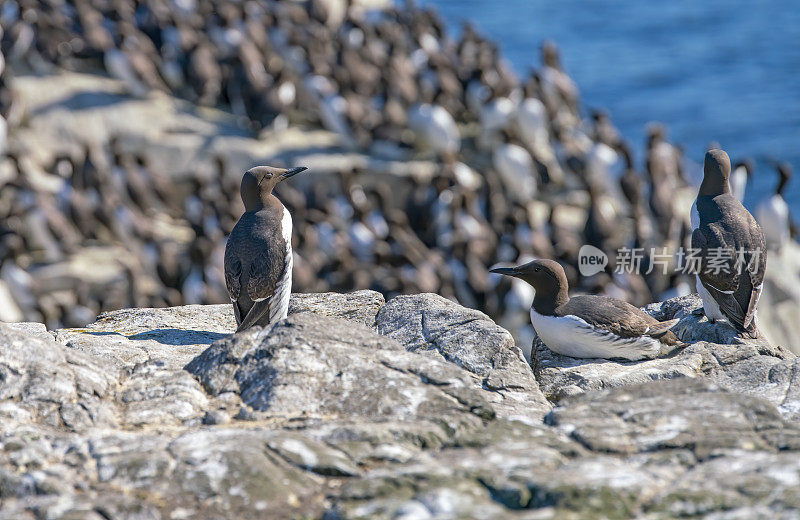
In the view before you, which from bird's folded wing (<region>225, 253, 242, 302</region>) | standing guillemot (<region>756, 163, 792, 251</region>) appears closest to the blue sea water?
standing guillemot (<region>756, 163, 792, 251</region>)

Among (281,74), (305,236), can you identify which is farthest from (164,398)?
(281,74)

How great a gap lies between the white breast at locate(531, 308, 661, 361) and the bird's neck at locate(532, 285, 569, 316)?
0.04 metres

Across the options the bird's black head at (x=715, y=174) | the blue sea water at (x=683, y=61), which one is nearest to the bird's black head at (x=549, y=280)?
the bird's black head at (x=715, y=174)

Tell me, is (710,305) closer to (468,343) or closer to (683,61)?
(468,343)

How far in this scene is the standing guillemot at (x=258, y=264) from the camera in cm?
509

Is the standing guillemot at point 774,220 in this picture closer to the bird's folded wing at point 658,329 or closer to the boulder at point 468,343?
the bird's folded wing at point 658,329

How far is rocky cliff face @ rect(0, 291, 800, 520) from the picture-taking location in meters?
2.85

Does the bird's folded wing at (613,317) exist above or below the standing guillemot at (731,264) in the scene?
below

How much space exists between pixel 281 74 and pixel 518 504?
15.6m

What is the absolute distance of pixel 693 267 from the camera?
18.4ft

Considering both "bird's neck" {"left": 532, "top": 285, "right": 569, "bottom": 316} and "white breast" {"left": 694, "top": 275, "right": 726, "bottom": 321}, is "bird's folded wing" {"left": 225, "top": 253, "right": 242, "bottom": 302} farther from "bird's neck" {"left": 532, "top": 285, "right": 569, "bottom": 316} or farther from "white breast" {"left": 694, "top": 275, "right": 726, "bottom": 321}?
"white breast" {"left": 694, "top": 275, "right": 726, "bottom": 321}

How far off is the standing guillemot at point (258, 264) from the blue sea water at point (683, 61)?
15.7 metres

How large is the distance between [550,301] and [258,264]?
1.67 meters

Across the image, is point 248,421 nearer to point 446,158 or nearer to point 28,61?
point 446,158
